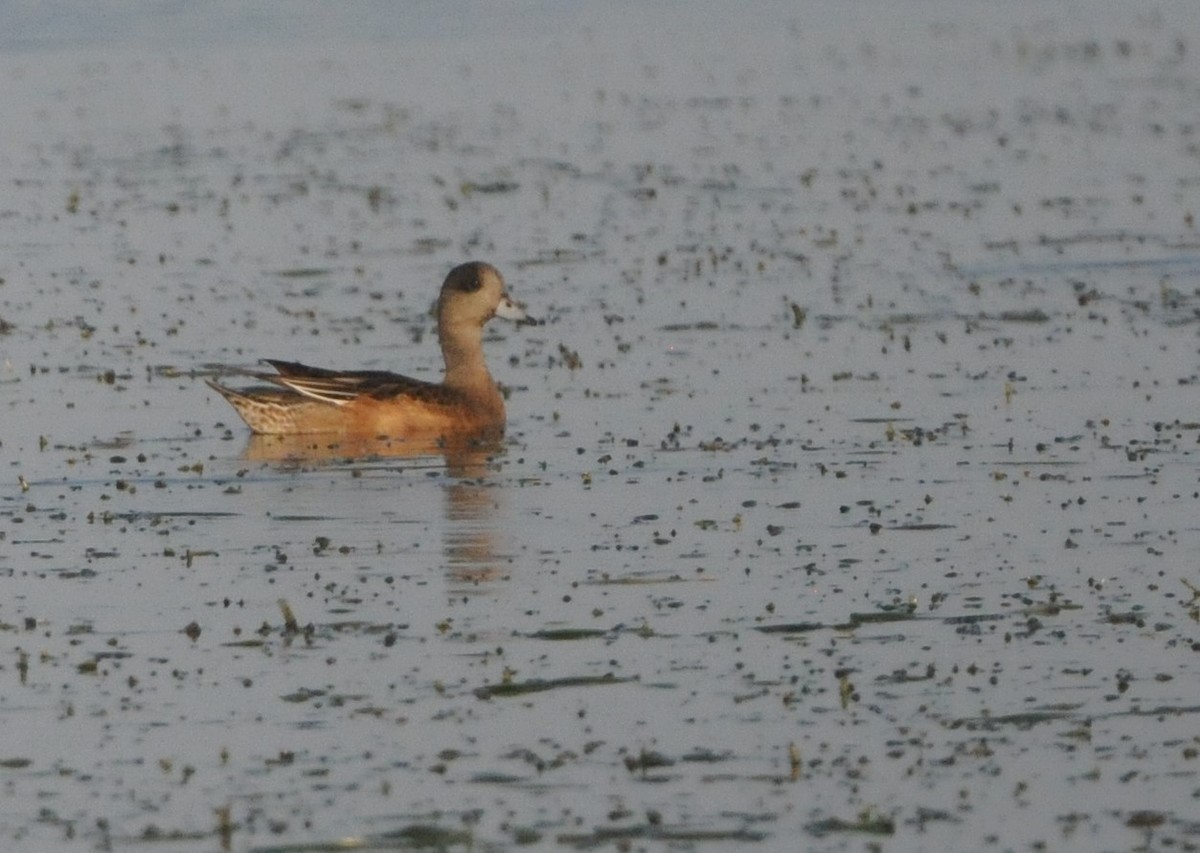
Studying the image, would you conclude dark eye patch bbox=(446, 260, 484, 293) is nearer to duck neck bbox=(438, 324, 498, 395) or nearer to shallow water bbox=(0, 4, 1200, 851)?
duck neck bbox=(438, 324, 498, 395)

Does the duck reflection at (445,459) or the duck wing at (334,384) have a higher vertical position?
the duck wing at (334,384)

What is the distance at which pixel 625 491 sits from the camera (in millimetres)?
15727

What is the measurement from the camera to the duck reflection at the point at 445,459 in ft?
49.3

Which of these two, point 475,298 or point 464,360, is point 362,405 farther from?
point 475,298

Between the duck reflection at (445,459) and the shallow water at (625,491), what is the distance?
70 mm

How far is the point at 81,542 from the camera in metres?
14.5

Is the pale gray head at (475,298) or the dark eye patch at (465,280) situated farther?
the dark eye patch at (465,280)

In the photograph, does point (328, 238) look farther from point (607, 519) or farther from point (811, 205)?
point (607, 519)

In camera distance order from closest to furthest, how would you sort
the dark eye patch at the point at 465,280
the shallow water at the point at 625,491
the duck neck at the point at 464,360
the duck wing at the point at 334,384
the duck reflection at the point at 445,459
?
the shallow water at the point at 625,491 < the duck reflection at the point at 445,459 < the duck wing at the point at 334,384 < the duck neck at the point at 464,360 < the dark eye patch at the point at 465,280

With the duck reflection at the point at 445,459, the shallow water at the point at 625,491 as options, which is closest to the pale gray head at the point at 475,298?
the shallow water at the point at 625,491

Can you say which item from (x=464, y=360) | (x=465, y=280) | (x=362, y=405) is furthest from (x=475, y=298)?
(x=362, y=405)

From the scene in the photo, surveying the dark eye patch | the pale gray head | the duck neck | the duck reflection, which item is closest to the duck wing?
the duck reflection

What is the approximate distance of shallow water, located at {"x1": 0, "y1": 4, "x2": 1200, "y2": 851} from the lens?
33.9 feet

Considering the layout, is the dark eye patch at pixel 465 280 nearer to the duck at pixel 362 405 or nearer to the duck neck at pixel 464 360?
the duck neck at pixel 464 360
